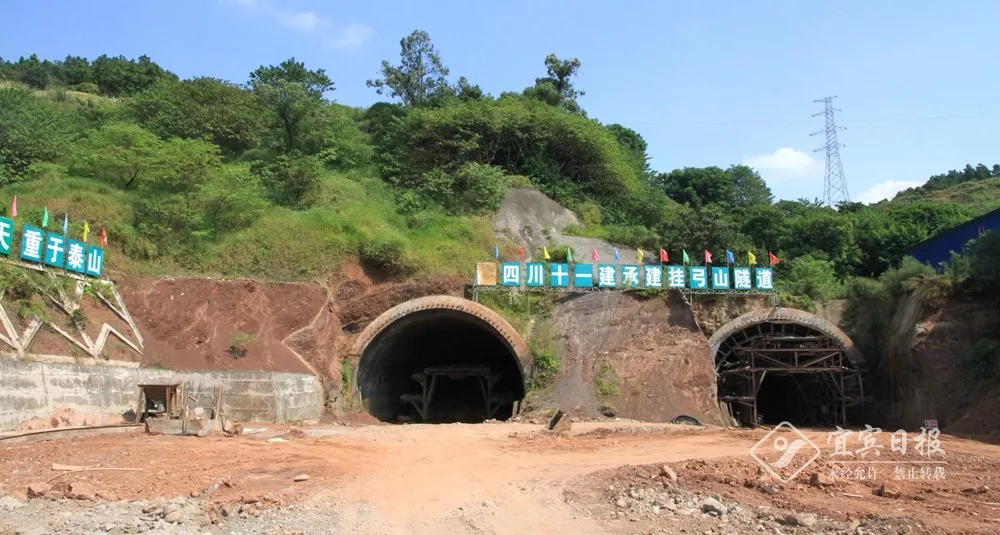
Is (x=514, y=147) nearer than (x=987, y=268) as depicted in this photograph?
No

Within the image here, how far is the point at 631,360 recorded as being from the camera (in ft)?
70.1

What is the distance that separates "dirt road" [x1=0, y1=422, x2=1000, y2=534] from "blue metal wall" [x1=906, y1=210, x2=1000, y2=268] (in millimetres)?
15134

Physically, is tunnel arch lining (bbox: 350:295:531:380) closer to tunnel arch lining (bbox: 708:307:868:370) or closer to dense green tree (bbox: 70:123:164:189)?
tunnel arch lining (bbox: 708:307:868:370)

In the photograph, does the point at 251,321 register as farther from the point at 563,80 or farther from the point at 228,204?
the point at 563,80

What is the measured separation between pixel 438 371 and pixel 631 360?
6.83 meters

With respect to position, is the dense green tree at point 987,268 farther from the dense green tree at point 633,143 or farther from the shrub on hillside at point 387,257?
the dense green tree at point 633,143

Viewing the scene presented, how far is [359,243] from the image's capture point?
2538cm

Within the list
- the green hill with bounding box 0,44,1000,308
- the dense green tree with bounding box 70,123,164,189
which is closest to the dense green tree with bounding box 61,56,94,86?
the green hill with bounding box 0,44,1000,308

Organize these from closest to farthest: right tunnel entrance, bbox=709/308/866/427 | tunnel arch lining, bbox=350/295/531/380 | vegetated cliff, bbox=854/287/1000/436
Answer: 1. vegetated cliff, bbox=854/287/1000/436
2. tunnel arch lining, bbox=350/295/531/380
3. right tunnel entrance, bbox=709/308/866/427

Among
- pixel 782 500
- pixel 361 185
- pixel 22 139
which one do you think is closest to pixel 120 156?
pixel 22 139

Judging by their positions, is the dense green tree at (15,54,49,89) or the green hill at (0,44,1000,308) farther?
the dense green tree at (15,54,49,89)

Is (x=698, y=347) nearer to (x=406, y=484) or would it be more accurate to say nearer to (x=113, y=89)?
(x=406, y=484)

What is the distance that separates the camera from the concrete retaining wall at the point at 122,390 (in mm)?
13531

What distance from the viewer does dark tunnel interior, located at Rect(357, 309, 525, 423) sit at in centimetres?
2238
